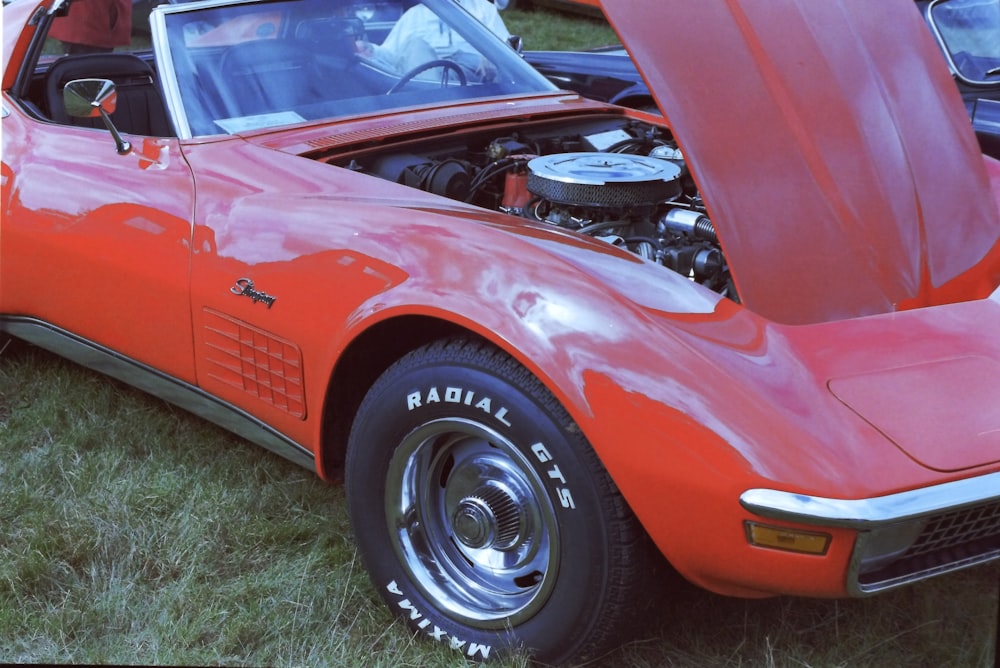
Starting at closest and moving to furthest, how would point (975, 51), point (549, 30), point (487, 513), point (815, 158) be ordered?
point (487, 513) < point (815, 158) < point (975, 51) < point (549, 30)

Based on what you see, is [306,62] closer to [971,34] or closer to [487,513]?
[487,513]

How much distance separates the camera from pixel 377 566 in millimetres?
2230

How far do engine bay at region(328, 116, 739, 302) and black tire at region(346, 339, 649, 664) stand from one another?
23.4 inches

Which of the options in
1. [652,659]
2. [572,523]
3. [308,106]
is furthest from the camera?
[308,106]

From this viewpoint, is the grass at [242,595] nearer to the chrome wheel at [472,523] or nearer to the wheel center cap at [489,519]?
the chrome wheel at [472,523]

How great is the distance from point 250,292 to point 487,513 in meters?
0.76

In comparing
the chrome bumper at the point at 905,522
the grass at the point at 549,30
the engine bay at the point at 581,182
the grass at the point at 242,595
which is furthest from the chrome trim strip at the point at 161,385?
the grass at the point at 549,30

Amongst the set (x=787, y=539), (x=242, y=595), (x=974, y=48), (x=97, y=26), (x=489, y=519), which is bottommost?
(x=242, y=595)

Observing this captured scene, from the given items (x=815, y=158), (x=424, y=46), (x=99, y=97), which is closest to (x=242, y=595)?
(x=99, y=97)

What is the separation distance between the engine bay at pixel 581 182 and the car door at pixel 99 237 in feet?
1.48

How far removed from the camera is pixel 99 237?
2.81m

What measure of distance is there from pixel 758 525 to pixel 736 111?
96 centimetres

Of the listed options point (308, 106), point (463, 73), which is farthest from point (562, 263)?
point (463, 73)

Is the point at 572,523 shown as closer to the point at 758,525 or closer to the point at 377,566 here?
the point at 758,525
